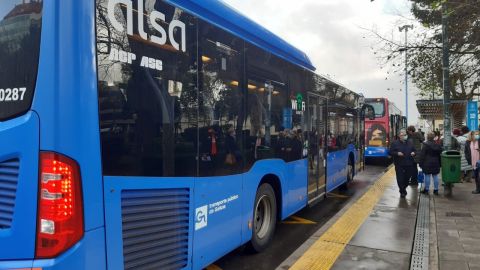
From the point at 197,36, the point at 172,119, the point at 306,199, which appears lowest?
the point at 306,199

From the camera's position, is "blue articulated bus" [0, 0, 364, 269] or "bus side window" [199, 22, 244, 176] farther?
"bus side window" [199, 22, 244, 176]

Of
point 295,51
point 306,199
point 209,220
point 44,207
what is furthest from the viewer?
point 306,199

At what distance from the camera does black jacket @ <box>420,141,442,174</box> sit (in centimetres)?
1039

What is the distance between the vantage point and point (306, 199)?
23.8 feet

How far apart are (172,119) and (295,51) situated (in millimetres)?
3754

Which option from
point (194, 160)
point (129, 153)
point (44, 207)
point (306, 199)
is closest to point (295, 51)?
point (306, 199)

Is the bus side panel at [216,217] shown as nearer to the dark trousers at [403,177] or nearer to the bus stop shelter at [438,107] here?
the dark trousers at [403,177]

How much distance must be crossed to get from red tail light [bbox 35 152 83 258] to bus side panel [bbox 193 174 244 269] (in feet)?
4.49

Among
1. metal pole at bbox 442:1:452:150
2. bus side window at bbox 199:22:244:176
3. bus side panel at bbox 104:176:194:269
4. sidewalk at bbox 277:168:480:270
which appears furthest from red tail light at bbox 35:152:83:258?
metal pole at bbox 442:1:452:150

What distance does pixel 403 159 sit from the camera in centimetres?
1038

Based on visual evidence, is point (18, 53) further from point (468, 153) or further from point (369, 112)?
point (369, 112)

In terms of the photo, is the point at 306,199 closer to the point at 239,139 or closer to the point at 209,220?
the point at 239,139

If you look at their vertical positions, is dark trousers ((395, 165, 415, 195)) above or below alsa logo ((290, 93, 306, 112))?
below

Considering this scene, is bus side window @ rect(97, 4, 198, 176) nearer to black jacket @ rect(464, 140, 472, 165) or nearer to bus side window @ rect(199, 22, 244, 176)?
bus side window @ rect(199, 22, 244, 176)
